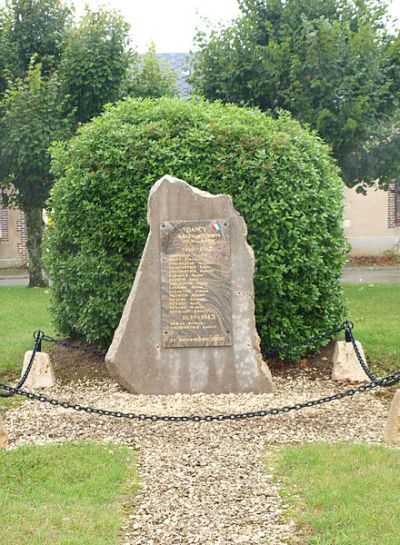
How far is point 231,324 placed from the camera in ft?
29.2

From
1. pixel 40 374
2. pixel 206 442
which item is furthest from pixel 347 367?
pixel 40 374

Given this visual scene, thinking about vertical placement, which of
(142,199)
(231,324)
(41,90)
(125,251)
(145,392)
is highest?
(41,90)

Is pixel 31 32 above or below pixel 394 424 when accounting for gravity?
above

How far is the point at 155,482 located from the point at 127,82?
577 inches

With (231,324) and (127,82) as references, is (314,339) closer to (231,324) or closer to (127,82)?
(231,324)

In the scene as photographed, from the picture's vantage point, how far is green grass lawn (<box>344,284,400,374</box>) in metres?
10.7

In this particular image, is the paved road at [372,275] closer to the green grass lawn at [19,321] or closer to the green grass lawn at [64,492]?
the green grass lawn at [19,321]

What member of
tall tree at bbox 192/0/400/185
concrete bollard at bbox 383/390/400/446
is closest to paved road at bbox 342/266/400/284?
tall tree at bbox 192/0/400/185

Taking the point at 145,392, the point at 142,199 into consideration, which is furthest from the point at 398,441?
the point at 142,199

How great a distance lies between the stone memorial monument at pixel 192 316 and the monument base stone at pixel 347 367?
118cm

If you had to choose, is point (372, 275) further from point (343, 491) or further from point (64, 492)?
point (64, 492)

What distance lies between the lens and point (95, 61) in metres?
Result: 18.3

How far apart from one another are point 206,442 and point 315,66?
35.8ft

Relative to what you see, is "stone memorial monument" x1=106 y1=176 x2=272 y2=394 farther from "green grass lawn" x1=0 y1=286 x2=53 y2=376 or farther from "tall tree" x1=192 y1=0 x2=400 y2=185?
"tall tree" x1=192 y1=0 x2=400 y2=185
